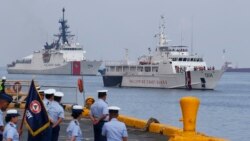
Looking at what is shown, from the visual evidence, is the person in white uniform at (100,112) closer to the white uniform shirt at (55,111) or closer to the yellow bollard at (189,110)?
the white uniform shirt at (55,111)

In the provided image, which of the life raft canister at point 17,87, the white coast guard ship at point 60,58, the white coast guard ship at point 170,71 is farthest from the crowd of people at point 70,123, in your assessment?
the white coast guard ship at point 60,58

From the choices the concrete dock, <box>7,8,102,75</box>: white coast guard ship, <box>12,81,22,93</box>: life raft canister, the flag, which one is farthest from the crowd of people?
<box>7,8,102,75</box>: white coast guard ship

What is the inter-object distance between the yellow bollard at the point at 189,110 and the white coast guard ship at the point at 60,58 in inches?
5968

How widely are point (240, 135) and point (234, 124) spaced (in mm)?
9781

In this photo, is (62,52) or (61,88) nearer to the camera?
(61,88)

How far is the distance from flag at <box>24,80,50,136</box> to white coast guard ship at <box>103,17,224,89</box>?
80.3 meters

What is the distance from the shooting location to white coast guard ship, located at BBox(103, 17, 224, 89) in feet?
311

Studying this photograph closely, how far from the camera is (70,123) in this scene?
1320 centimetres

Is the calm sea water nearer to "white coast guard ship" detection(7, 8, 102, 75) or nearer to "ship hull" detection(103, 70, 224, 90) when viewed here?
"ship hull" detection(103, 70, 224, 90)

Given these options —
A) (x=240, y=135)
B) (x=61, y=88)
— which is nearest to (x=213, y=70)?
(x=240, y=135)

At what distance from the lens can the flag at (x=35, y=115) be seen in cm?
1246

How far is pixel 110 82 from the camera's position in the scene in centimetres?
11006

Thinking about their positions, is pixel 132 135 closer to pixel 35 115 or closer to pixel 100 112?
pixel 100 112

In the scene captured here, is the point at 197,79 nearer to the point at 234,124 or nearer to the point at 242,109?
the point at 242,109
